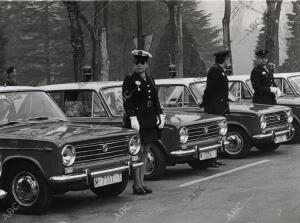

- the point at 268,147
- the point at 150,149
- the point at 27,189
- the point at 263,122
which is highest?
the point at 263,122

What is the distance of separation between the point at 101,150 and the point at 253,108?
602 centimetres

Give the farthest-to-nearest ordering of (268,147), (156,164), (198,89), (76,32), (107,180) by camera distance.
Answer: (76,32) < (268,147) < (198,89) < (156,164) < (107,180)

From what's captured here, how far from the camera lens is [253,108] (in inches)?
542

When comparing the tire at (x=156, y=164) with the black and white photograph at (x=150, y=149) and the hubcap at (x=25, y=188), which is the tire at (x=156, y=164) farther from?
the hubcap at (x=25, y=188)

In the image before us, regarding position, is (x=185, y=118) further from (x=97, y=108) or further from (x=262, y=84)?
(x=262, y=84)

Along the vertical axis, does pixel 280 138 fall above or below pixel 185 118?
below

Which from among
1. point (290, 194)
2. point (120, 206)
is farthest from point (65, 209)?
point (290, 194)

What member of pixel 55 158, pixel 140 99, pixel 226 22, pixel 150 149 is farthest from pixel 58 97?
pixel 226 22

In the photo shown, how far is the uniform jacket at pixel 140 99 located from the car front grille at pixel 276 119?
466cm

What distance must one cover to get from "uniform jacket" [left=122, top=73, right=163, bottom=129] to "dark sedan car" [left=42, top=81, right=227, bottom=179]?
1.26 meters

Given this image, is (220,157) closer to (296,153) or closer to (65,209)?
(296,153)

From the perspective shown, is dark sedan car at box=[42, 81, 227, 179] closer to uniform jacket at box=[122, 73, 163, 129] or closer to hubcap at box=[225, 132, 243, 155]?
uniform jacket at box=[122, 73, 163, 129]

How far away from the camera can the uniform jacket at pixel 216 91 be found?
12602mm

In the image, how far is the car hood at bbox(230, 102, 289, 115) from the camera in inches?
531
